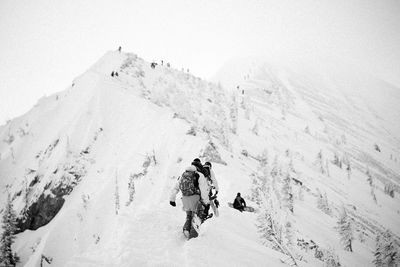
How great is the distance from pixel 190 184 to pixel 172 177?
10310mm

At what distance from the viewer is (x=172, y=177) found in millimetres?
17297

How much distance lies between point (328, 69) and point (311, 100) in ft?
151

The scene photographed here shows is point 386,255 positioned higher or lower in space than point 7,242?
higher

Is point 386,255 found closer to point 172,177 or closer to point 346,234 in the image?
point 346,234

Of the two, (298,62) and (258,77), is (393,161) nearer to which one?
(258,77)

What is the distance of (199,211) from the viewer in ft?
25.5

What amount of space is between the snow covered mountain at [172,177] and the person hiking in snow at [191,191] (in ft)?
2.20

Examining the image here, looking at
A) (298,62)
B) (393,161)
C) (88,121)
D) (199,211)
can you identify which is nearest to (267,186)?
(199,211)

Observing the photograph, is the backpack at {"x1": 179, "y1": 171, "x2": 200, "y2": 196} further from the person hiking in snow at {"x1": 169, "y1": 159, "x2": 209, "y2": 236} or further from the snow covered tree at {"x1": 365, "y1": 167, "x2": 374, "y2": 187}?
the snow covered tree at {"x1": 365, "y1": 167, "x2": 374, "y2": 187}

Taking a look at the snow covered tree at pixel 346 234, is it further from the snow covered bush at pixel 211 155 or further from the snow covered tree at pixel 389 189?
the snow covered tree at pixel 389 189

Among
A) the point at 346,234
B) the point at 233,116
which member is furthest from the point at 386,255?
the point at 233,116

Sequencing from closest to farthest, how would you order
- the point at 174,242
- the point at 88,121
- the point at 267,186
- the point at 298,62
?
the point at 174,242, the point at 267,186, the point at 88,121, the point at 298,62

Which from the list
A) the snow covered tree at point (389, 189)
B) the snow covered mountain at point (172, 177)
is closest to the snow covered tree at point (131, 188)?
the snow covered mountain at point (172, 177)

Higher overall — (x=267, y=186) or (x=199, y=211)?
(x=199, y=211)
